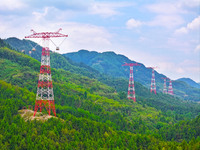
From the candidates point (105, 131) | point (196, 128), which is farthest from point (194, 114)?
point (105, 131)

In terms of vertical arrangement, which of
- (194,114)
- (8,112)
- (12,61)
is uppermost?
(12,61)

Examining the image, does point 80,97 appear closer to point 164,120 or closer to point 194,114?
point 164,120

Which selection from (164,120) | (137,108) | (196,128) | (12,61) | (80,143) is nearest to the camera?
(80,143)

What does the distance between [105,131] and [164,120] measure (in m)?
60.2

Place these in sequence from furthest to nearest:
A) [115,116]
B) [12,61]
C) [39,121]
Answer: [12,61]
[115,116]
[39,121]

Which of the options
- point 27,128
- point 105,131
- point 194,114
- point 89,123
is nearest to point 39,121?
point 27,128

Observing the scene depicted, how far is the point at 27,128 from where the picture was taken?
66.9m

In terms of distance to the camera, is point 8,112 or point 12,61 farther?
point 12,61

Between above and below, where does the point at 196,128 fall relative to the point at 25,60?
below

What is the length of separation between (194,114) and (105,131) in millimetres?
104261

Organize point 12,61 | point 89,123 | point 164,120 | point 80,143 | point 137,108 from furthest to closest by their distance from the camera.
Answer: point 12,61, point 137,108, point 164,120, point 89,123, point 80,143

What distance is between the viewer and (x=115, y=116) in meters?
112

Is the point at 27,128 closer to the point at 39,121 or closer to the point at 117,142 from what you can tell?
the point at 39,121

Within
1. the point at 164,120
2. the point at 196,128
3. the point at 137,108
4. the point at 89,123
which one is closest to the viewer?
the point at 89,123
